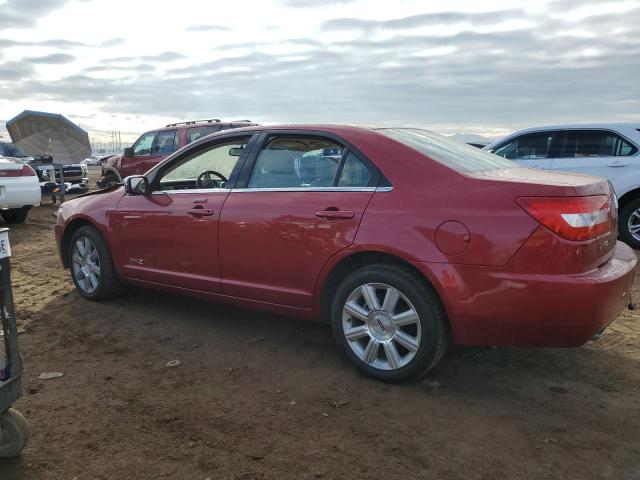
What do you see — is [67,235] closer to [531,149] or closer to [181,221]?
[181,221]

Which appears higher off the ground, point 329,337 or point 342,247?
point 342,247

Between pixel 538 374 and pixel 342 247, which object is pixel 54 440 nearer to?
pixel 342 247

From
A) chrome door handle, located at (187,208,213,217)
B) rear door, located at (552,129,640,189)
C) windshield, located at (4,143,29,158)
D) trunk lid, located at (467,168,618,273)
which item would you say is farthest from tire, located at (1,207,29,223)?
trunk lid, located at (467,168,618,273)

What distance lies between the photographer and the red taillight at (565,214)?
291cm

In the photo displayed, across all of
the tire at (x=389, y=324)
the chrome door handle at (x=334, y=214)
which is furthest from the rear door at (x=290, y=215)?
the tire at (x=389, y=324)

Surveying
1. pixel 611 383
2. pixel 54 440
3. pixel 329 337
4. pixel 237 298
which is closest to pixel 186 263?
pixel 237 298

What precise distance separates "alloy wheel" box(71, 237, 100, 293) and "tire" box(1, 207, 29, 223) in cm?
576

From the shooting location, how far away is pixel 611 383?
11.3 feet

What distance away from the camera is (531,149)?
328 inches

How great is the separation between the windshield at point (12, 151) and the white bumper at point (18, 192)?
573 centimetres

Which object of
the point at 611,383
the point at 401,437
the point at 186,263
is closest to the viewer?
the point at 401,437

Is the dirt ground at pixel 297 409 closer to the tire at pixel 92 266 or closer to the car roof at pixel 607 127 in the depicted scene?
the tire at pixel 92 266

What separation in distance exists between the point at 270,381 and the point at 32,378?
5.03 feet

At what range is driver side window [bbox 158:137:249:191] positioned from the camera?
14.3 ft
